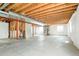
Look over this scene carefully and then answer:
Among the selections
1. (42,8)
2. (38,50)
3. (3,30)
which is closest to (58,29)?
(3,30)

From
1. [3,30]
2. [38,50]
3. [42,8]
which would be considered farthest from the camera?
[3,30]

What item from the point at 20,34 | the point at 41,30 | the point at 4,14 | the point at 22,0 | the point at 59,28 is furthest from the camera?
the point at 41,30

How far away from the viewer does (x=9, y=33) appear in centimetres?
1202

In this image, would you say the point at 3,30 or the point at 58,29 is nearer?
the point at 3,30

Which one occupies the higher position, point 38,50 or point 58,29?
point 58,29

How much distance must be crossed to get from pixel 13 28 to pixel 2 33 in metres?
1.20

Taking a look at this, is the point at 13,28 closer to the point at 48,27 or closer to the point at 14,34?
the point at 14,34

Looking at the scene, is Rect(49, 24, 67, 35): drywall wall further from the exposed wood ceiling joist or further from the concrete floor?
the concrete floor

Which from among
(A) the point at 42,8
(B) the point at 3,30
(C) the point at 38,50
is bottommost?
(C) the point at 38,50

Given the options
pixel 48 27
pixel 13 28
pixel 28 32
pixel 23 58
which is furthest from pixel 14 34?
pixel 48 27

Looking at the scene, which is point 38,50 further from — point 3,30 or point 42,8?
point 3,30

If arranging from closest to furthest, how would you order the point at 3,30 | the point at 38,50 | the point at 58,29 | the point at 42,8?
1. the point at 38,50
2. the point at 42,8
3. the point at 3,30
4. the point at 58,29

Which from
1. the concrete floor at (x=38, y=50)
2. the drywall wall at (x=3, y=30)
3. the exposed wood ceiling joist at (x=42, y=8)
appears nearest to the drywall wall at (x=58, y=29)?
the drywall wall at (x=3, y=30)

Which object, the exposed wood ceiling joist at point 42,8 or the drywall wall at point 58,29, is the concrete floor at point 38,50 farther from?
the drywall wall at point 58,29
